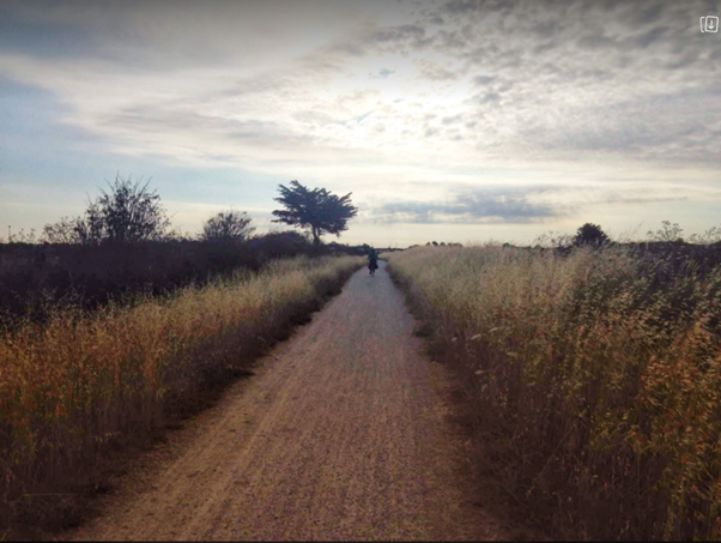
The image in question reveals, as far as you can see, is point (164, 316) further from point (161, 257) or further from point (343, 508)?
point (161, 257)

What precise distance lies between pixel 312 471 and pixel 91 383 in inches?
117

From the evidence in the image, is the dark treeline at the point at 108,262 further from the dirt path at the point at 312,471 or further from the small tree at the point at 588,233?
the small tree at the point at 588,233

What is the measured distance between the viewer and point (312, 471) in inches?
206

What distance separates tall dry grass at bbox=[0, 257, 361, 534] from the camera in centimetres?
504

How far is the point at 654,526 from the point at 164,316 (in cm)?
780

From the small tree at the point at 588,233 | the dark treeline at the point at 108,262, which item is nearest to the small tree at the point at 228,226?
the dark treeline at the point at 108,262

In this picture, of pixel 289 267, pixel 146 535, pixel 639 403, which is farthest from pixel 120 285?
pixel 289 267

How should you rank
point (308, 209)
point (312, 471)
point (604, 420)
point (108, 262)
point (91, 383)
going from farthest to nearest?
point (308, 209) < point (108, 262) < point (91, 383) < point (604, 420) < point (312, 471)

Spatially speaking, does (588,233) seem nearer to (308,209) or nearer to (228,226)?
(228,226)

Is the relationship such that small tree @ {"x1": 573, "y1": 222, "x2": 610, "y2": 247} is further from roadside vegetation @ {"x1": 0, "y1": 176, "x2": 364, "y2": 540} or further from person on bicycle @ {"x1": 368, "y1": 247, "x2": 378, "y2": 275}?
person on bicycle @ {"x1": 368, "y1": 247, "x2": 378, "y2": 275}

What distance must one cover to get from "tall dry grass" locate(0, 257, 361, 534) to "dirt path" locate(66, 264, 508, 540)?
21.7 inches

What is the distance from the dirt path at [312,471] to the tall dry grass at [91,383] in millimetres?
550

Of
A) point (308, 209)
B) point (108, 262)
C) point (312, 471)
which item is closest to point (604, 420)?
point (312, 471)

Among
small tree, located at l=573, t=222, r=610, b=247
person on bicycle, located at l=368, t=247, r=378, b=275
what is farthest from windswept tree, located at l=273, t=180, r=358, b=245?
small tree, located at l=573, t=222, r=610, b=247
